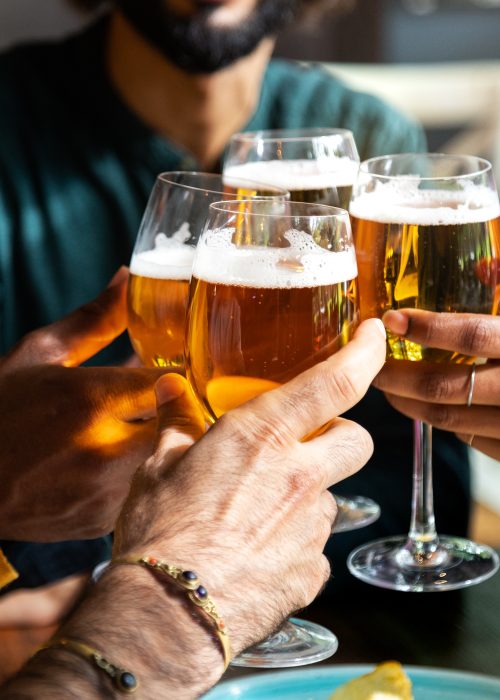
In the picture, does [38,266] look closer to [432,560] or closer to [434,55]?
[432,560]

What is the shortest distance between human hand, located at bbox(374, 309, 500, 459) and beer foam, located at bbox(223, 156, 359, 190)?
0.25 m

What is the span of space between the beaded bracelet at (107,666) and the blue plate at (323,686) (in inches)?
7.1

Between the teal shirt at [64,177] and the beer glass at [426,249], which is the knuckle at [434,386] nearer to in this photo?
the beer glass at [426,249]

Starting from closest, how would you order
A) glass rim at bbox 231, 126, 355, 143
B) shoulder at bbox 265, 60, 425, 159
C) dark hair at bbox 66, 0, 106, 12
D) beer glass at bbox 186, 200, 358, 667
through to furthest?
1. beer glass at bbox 186, 200, 358, 667
2. glass rim at bbox 231, 126, 355, 143
3. shoulder at bbox 265, 60, 425, 159
4. dark hair at bbox 66, 0, 106, 12

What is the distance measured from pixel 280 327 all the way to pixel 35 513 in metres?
0.42

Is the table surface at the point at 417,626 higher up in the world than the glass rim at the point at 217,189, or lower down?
lower down

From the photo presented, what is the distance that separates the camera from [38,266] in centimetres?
219

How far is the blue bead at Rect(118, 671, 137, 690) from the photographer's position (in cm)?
71

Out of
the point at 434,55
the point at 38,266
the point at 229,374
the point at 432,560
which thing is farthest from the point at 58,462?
the point at 434,55

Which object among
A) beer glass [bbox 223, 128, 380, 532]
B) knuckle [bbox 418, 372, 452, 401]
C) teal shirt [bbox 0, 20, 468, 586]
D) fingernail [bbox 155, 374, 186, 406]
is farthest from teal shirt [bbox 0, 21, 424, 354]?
fingernail [bbox 155, 374, 186, 406]

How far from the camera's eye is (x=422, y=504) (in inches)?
47.8

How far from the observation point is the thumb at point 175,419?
80 centimetres

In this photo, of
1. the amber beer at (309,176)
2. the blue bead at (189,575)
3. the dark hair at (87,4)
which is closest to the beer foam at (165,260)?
the amber beer at (309,176)

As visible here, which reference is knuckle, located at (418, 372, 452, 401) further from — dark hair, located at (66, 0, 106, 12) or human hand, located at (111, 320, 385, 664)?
dark hair, located at (66, 0, 106, 12)
